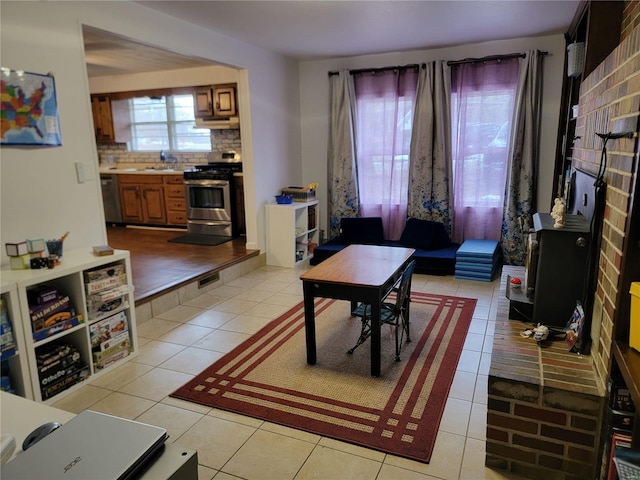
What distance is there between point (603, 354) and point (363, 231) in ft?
12.7

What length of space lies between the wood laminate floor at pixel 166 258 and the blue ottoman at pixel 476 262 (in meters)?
2.39

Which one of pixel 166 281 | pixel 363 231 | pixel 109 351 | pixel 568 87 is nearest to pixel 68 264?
pixel 109 351

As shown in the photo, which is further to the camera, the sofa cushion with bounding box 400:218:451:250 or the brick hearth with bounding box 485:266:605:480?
the sofa cushion with bounding box 400:218:451:250

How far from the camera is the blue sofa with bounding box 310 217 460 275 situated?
4.95 meters

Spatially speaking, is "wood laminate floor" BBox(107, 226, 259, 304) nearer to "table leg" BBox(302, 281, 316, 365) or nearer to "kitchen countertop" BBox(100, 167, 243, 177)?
"kitchen countertop" BBox(100, 167, 243, 177)

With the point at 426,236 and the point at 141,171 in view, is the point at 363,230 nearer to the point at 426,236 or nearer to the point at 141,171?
the point at 426,236

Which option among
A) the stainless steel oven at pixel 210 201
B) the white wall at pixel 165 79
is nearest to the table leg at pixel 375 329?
the stainless steel oven at pixel 210 201

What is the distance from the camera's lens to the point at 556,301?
2.29 meters

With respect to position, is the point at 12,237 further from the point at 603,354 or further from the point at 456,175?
the point at 456,175

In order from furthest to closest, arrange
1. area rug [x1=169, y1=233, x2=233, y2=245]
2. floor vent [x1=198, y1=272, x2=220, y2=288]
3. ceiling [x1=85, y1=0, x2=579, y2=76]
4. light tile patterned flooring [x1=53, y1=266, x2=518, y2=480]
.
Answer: area rug [x1=169, y1=233, x2=233, y2=245] → floor vent [x1=198, y1=272, x2=220, y2=288] → ceiling [x1=85, y1=0, x2=579, y2=76] → light tile patterned flooring [x1=53, y1=266, x2=518, y2=480]

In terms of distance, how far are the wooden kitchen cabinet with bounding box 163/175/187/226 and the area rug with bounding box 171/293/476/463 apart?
3.77 metres

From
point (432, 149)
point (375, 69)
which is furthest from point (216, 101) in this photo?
point (432, 149)

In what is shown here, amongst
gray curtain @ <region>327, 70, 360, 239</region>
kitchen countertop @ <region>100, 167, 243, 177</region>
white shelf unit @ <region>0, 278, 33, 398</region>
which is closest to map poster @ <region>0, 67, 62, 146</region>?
white shelf unit @ <region>0, 278, 33, 398</region>

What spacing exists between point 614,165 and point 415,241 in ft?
11.6
